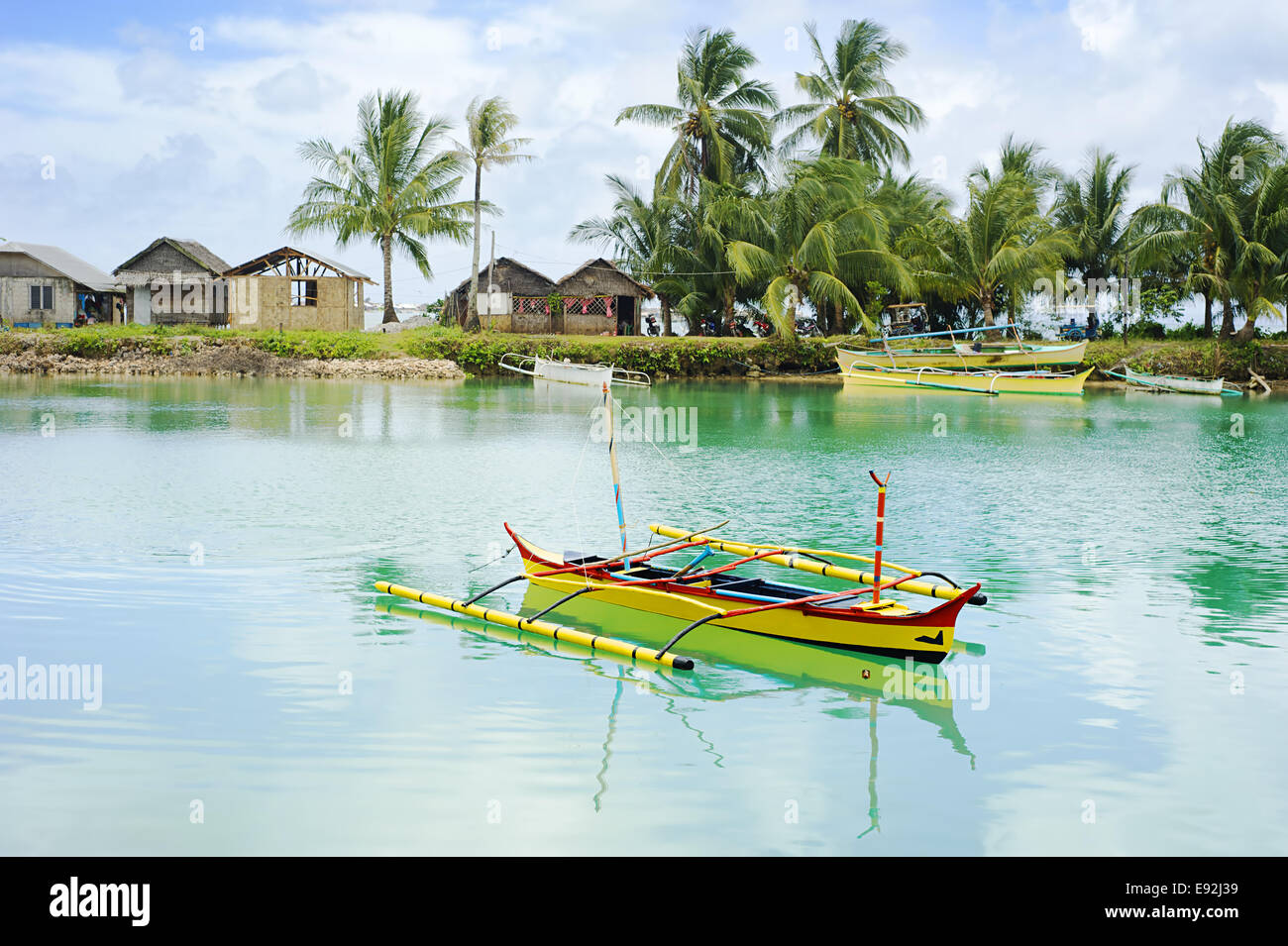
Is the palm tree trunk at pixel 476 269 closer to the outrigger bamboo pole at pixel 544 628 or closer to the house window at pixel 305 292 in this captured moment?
the house window at pixel 305 292

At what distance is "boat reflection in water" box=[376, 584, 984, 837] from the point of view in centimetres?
841

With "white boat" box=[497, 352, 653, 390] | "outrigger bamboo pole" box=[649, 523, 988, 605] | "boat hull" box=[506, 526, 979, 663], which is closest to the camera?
"boat hull" box=[506, 526, 979, 663]

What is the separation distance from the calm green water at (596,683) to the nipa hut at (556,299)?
33636 millimetres

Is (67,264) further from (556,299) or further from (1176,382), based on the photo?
(1176,382)

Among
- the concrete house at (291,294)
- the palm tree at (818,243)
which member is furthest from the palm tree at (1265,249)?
the concrete house at (291,294)

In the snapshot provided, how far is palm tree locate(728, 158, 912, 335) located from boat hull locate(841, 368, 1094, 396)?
3.37m

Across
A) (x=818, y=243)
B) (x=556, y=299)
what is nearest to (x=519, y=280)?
(x=556, y=299)

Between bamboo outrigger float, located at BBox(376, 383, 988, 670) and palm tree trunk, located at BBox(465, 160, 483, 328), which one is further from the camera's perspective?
palm tree trunk, located at BBox(465, 160, 483, 328)

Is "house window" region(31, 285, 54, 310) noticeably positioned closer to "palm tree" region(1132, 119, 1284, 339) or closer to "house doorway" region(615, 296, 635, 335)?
Answer: "house doorway" region(615, 296, 635, 335)

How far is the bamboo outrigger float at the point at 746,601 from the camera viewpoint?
871cm

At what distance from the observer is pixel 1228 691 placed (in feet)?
28.8

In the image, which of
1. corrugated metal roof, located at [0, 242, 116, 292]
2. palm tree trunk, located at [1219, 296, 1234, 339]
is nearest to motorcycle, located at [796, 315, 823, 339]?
palm tree trunk, located at [1219, 296, 1234, 339]

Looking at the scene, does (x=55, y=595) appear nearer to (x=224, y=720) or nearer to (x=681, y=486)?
(x=224, y=720)
